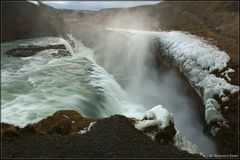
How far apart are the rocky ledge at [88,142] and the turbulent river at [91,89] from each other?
3.03m

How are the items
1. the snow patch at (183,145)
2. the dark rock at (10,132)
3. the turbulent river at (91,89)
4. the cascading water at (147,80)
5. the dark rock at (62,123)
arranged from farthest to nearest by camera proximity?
1. the cascading water at (147,80)
2. the turbulent river at (91,89)
3. the snow patch at (183,145)
4. the dark rock at (62,123)
5. the dark rock at (10,132)

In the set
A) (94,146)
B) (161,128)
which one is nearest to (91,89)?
(161,128)

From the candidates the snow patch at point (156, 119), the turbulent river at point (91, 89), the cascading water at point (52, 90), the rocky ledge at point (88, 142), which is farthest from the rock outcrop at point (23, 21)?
the snow patch at point (156, 119)

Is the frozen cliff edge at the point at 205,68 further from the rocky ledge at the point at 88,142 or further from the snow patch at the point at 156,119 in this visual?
the rocky ledge at the point at 88,142

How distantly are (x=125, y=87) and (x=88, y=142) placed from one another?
21.1 m

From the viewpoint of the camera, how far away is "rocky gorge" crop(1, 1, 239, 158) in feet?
44.5

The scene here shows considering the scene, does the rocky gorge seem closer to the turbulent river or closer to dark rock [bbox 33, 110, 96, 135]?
dark rock [bbox 33, 110, 96, 135]

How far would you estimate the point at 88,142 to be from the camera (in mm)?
13555

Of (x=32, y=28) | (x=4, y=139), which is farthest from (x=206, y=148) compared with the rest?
(x=32, y=28)

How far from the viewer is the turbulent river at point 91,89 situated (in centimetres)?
2095

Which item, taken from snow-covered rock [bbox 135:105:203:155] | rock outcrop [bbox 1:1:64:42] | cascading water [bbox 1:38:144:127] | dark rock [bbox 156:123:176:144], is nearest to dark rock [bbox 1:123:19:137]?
cascading water [bbox 1:38:144:127]

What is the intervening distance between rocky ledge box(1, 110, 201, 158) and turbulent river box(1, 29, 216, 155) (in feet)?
9.93

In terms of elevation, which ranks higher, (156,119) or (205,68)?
(205,68)

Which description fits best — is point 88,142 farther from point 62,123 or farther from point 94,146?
point 62,123
